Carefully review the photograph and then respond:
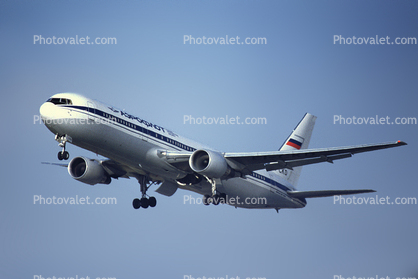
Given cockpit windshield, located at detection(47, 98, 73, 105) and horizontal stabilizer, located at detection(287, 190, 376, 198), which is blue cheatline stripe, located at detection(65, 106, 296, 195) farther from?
horizontal stabilizer, located at detection(287, 190, 376, 198)

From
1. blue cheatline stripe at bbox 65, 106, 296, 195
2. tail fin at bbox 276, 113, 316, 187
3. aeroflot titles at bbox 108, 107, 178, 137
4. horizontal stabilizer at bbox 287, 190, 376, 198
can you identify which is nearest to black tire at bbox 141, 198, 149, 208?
blue cheatline stripe at bbox 65, 106, 296, 195

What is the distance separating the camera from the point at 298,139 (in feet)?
168

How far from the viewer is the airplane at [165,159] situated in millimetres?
31938

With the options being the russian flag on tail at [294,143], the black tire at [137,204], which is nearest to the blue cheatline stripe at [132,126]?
the black tire at [137,204]

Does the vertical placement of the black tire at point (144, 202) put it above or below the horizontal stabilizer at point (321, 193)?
below

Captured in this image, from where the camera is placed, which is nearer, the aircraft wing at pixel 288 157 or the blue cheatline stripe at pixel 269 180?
the aircraft wing at pixel 288 157

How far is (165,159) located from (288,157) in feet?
27.4

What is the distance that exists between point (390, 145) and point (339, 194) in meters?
10.4

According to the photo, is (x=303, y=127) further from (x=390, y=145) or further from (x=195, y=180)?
(x=390, y=145)

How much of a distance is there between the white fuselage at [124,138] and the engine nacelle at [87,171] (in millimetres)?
2848

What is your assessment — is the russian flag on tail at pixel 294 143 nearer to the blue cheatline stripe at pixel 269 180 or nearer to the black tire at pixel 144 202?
the blue cheatline stripe at pixel 269 180

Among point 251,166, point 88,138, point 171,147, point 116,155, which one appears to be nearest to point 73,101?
point 88,138

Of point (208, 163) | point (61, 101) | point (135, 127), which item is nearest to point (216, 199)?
point (208, 163)

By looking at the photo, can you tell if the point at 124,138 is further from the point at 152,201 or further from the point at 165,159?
the point at 152,201
